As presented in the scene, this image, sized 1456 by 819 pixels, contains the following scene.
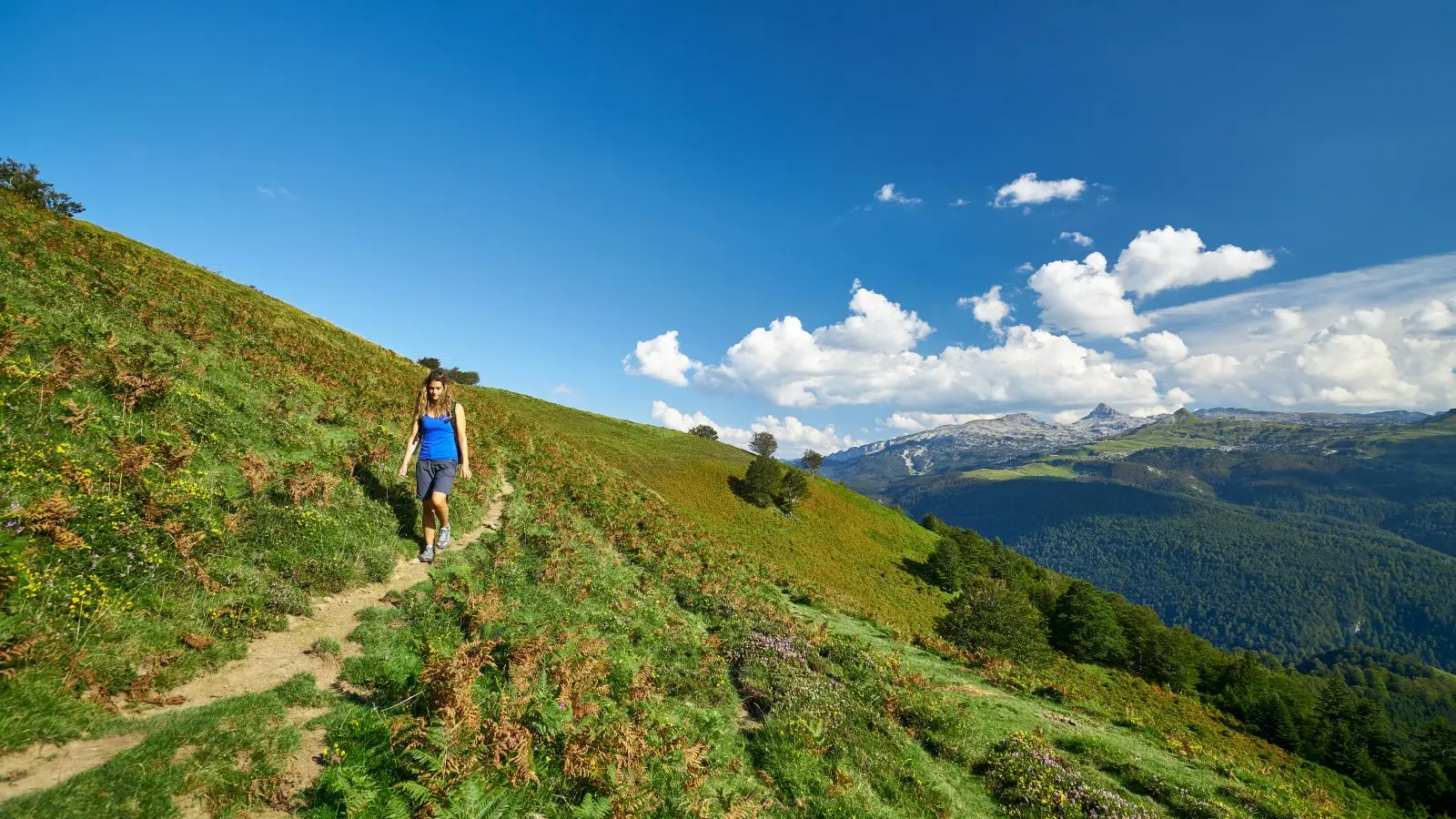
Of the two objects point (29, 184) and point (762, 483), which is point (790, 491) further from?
point (29, 184)

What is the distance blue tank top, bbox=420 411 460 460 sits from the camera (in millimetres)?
10766

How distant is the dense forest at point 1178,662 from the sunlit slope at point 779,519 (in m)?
4.84

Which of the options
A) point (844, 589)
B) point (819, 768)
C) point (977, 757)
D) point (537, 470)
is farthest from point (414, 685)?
point (844, 589)

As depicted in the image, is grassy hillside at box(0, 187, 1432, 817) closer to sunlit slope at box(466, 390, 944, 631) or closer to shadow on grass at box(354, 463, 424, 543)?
shadow on grass at box(354, 463, 424, 543)

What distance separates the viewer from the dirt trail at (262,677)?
446 cm

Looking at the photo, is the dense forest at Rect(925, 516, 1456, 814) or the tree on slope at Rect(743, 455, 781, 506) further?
A: the tree on slope at Rect(743, 455, 781, 506)

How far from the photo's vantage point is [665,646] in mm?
12242

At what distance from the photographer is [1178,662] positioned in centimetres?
5906

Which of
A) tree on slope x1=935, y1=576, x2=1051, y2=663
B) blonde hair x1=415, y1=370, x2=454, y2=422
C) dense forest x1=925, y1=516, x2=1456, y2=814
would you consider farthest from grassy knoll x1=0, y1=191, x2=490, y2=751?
dense forest x1=925, y1=516, x2=1456, y2=814

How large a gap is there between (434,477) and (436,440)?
76cm

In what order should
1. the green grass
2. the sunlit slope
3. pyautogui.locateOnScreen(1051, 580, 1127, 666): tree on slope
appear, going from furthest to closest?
pyautogui.locateOnScreen(1051, 580, 1127, 666): tree on slope < the sunlit slope < the green grass

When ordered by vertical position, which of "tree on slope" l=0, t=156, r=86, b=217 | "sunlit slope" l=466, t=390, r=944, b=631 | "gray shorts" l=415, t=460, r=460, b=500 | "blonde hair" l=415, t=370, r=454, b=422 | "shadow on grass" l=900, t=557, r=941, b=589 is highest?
"tree on slope" l=0, t=156, r=86, b=217

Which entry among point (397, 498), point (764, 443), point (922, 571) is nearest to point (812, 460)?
point (764, 443)

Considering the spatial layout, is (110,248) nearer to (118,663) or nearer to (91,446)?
(91,446)
